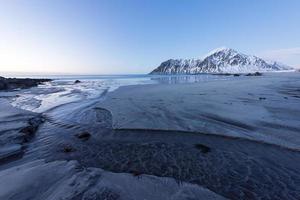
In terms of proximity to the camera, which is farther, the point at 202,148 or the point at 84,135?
the point at 84,135

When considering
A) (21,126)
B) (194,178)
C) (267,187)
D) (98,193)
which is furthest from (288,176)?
(21,126)

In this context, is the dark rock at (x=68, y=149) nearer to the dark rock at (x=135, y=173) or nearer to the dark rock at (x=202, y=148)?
the dark rock at (x=135, y=173)

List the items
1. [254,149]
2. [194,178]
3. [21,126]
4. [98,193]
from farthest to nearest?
[21,126]
[254,149]
[194,178]
[98,193]

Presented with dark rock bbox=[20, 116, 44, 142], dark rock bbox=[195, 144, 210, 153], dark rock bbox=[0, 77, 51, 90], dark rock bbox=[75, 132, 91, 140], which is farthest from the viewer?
dark rock bbox=[0, 77, 51, 90]

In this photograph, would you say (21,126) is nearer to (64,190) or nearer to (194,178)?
(64,190)

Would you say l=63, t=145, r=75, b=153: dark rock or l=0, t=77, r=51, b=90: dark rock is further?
l=0, t=77, r=51, b=90: dark rock

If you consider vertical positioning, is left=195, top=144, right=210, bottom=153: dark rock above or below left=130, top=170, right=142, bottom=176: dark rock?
below

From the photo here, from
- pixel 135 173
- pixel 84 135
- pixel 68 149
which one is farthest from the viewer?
pixel 84 135

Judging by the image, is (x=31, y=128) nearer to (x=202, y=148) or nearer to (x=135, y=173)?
(x=135, y=173)

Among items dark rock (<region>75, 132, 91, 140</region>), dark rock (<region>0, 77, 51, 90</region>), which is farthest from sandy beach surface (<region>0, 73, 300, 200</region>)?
dark rock (<region>0, 77, 51, 90</region>)

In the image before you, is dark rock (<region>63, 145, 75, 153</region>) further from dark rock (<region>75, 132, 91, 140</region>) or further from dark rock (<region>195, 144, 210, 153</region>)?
dark rock (<region>195, 144, 210, 153</region>)

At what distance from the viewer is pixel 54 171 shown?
202 inches

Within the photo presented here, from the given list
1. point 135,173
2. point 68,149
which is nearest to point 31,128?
point 68,149

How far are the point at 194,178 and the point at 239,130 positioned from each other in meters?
4.60
